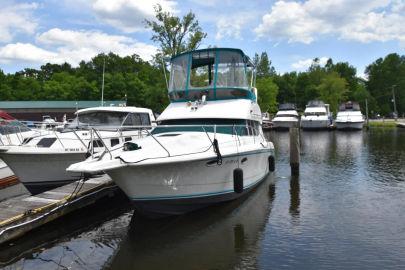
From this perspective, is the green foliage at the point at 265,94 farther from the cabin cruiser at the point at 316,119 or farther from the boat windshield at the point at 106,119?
the boat windshield at the point at 106,119

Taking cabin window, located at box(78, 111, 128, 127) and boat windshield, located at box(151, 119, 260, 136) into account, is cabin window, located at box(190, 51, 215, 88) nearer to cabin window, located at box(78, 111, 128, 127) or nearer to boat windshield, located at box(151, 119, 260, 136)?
boat windshield, located at box(151, 119, 260, 136)

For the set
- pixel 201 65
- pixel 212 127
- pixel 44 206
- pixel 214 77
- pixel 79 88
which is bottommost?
pixel 44 206

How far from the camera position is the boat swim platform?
9047 mm

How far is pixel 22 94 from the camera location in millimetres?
67812

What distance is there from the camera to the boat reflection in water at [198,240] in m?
8.31

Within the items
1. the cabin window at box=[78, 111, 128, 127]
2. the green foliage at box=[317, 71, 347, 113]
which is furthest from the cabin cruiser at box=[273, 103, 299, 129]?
the cabin window at box=[78, 111, 128, 127]

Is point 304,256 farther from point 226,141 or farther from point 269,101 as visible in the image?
point 269,101

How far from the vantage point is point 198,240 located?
9.53 metres

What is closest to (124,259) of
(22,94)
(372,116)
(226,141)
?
(226,141)

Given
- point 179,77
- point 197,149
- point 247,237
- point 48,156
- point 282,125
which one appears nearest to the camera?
point 247,237

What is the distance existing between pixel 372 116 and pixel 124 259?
263 feet

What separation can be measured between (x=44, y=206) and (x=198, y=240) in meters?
3.97

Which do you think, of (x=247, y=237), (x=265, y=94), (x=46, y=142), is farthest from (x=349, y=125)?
(x=247, y=237)

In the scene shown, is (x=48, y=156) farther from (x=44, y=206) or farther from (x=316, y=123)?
(x=316, y=123)
